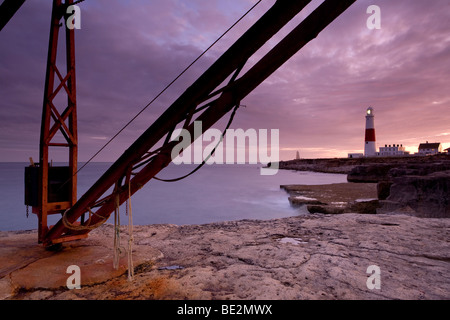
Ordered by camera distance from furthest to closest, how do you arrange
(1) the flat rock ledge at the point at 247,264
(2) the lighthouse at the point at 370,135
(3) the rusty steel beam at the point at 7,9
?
1. (2) the lighthouse at the point at 370,135
2. (3) the rusty steel beam at the point at 7,9
3. (1) the flat rock ledge at the point at 247,264

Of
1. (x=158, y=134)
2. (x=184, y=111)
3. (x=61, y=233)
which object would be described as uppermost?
(x=184, y=111)

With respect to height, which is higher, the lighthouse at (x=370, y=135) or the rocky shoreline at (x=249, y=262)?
the lighthouse at (x=370, y=135)

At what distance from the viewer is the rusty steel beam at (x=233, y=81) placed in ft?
8.12

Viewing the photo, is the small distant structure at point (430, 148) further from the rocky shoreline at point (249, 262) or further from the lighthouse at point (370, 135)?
the rocky shoreline at point (249, 262)

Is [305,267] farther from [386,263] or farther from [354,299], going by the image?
[386,263]

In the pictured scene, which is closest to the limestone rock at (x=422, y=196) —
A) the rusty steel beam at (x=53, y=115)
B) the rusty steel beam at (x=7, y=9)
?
the rusty steel beam at (x=53, y=115)

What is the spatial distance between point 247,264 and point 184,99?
2.67 meters

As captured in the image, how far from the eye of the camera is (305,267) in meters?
3.70

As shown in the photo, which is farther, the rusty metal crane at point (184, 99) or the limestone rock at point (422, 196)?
the limestone rock at point (422, 196)

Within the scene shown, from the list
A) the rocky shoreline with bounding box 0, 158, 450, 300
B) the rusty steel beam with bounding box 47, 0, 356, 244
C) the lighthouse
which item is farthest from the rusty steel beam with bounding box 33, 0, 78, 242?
the lighthouse

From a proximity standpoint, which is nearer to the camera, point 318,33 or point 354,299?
point 318,33

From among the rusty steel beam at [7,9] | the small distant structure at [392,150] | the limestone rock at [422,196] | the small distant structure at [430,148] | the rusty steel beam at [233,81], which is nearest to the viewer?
the rusty steel beam at [233,81]

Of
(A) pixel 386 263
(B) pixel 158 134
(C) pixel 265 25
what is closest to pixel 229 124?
(B) pixel 158 134
